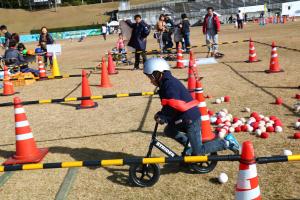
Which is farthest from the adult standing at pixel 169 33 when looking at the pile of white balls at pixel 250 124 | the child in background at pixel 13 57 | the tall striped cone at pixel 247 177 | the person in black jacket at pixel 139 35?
the tall striped cone at pixel 247 177

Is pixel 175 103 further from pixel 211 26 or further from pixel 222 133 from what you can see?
pixel 211 26

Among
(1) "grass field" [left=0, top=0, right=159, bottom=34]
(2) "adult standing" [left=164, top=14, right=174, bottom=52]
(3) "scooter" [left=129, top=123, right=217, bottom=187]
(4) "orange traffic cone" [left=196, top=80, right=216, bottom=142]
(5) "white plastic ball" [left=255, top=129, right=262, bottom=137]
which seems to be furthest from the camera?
(1) "grass field" [left=0, top=0, right=159, bottom=34]

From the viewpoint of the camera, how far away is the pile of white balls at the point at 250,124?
608 cm

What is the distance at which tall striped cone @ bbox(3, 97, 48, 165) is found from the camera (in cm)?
560

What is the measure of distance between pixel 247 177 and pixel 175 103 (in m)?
1.68

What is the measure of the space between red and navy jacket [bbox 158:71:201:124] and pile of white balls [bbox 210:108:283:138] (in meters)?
1.65

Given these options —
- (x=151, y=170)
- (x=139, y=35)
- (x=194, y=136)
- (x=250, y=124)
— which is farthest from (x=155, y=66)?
(x=139, y=35)

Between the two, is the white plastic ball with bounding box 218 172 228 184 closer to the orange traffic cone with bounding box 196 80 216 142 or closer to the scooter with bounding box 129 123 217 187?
the scooter with bounding box 129 123 217 187

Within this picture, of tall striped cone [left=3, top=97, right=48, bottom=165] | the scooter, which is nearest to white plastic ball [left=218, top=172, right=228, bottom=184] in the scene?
the scooter

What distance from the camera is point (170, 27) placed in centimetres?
1919

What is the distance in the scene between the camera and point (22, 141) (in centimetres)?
565

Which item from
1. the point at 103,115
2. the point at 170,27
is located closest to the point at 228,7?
the point at 170,27

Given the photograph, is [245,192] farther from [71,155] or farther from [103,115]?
[103,115]

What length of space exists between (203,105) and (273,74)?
20.9ft
